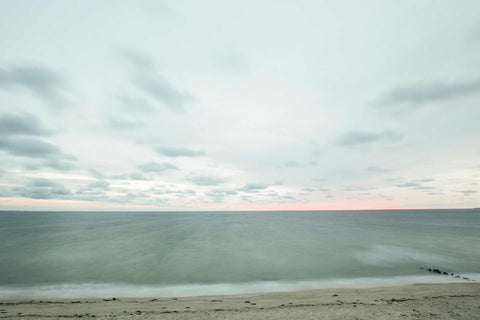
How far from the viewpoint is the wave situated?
57.4 ft

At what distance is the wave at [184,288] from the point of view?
17.5 m

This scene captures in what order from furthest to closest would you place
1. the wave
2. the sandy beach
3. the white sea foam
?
the white sea foam → the wave → the sandy beach

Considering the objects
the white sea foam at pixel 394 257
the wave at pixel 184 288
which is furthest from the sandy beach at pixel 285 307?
the white sea foam at pixel 394 257

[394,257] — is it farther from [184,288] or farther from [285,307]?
[184,288]

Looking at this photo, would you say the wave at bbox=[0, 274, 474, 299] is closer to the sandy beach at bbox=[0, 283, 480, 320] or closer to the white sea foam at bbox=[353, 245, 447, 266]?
the sandy beach at bbox=[0, 283, 480, 320]

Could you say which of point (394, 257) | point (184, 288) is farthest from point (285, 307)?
point (394, 257)

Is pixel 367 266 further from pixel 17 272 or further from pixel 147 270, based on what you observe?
pixel 17 272

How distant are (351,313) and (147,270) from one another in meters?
21.1

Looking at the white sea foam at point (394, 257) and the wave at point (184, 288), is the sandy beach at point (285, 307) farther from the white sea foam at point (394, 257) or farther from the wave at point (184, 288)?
the white sea foam at point (394, 257)

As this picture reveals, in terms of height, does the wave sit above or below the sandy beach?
below

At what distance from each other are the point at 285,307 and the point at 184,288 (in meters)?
10.1

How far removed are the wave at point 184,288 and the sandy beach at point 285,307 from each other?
1.99 m

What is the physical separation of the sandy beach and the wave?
6.54 ft

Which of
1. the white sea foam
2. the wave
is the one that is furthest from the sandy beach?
the white sea foam
